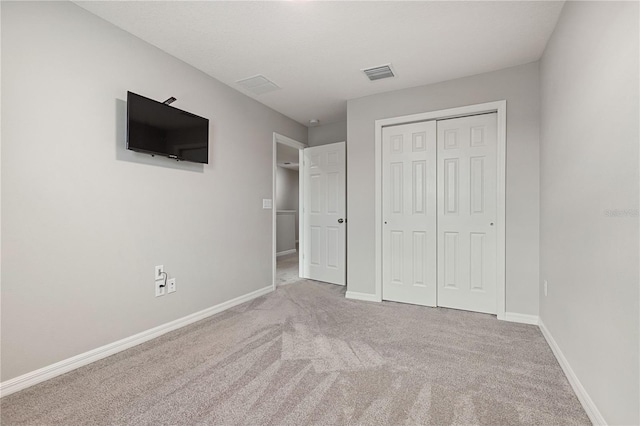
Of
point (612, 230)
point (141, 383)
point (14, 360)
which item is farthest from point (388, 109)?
point (14, 360)

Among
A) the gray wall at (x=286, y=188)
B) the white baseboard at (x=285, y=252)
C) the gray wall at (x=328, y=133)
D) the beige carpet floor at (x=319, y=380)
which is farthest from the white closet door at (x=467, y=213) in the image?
the gray wall at (x=286, y=188)

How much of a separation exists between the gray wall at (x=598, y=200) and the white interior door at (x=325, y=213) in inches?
98.1

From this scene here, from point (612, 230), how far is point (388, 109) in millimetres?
2477

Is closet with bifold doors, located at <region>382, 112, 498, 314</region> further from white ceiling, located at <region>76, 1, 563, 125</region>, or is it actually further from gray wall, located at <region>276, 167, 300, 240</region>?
gray wall, located at <region>276, 167, 300, 240</region>

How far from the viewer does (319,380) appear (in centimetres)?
179

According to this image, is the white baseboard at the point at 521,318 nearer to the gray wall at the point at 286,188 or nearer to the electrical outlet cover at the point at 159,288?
the electrical outlet cover at the point at 159,288

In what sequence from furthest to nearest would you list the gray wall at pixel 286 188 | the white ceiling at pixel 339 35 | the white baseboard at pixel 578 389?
the gray wall at pixel 286 188
the white ceiling at pixel 339 35
the white baseboard at pixel 578 389

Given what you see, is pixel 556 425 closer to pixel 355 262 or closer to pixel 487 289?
pixel 487 289

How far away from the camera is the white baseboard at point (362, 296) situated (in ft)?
11.3

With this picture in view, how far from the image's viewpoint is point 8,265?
1675 mm

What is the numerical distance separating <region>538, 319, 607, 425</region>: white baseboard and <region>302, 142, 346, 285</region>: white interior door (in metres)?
2.49

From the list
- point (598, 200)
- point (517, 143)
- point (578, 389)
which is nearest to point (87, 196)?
point (598, 200)

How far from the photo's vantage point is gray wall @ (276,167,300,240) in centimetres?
838

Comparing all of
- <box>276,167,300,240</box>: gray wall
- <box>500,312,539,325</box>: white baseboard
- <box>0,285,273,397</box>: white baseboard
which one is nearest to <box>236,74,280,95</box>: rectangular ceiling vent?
<box>0,285,273,397</box>: white baseboard
